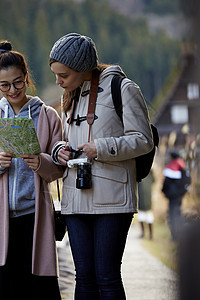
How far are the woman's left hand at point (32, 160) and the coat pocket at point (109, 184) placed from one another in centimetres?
28

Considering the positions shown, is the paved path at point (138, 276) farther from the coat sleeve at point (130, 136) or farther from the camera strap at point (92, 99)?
the camera strap at point (92, 99)

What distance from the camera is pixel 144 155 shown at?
221cm

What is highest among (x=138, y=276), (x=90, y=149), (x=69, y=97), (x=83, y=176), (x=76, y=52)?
(x=76, y=52)

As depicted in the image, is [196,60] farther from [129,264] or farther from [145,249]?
[145,249]

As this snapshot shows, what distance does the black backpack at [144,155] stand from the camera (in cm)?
212

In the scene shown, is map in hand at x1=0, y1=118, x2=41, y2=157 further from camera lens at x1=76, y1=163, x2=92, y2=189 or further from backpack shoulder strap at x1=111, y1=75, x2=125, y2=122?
backpack shoulder strap at x1=111, y1=75, x2=125, y2=122

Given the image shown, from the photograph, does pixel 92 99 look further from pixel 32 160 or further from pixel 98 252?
pixel 98 252

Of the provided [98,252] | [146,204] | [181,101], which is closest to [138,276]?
[146,204]

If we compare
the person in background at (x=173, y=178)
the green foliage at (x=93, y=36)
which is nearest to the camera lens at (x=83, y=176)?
the green foliage at (x=93, y=36)

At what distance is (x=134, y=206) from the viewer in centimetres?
214

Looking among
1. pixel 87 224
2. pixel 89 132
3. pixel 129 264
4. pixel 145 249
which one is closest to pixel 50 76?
pixel 89 132

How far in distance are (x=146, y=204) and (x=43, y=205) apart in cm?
354

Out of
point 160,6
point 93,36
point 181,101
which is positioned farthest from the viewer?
point 93,36

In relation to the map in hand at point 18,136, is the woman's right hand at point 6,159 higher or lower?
lower
